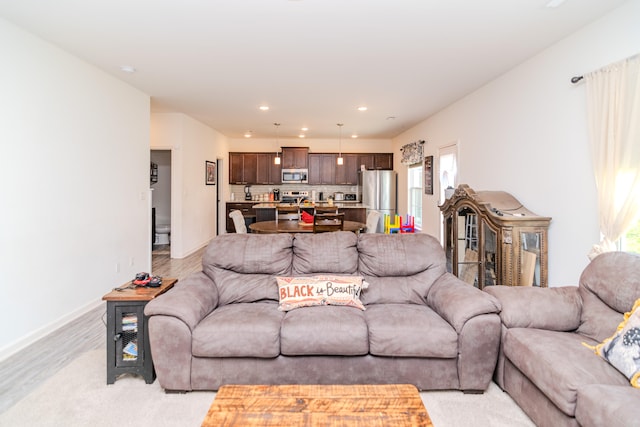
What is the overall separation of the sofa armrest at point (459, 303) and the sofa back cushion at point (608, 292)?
540 mm

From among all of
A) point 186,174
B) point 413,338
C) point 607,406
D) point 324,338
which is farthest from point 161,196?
point 607,406

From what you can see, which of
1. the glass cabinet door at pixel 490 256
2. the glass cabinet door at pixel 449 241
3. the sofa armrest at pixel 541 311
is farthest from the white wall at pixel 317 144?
the sofa armrest at pixel 541 311

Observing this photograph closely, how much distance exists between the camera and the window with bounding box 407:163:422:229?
735 centimetres

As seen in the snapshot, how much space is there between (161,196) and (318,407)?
787cm

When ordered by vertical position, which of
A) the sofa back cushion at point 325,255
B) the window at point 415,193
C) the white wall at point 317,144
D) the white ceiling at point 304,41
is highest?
the white wall at point 317,144

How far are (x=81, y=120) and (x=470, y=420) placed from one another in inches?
168

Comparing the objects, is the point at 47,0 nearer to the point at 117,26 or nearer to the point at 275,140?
the point at 117,26

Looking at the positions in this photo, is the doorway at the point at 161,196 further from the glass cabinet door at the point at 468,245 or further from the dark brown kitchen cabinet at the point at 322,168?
the glass cabinet door at the point at 468,245

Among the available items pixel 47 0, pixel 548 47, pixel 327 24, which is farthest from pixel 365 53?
pixel 47 0

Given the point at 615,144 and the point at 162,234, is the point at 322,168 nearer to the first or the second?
the point at 162,234

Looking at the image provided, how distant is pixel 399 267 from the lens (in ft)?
9.06

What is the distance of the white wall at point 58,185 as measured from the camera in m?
2.83

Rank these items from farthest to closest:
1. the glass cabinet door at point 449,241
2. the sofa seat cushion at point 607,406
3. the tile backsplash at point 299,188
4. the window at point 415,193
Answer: the tile backsplash at point 299,188, the window at point 415,193, the glass cabinet door at point 449,241, the sofa seat cushion at point 607,406

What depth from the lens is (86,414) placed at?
1.98 metres
